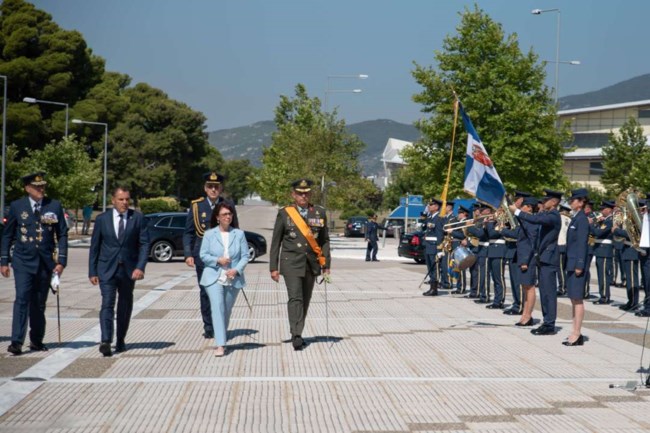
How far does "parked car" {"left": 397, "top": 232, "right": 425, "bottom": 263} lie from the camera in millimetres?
30359

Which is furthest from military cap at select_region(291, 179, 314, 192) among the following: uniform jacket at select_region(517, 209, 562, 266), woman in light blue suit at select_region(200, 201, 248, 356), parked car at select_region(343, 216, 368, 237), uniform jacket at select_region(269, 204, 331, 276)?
parked car at select_region(343, 216, 368, 237)

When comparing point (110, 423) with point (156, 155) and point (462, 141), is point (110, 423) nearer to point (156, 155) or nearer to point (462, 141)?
point (462, 141)

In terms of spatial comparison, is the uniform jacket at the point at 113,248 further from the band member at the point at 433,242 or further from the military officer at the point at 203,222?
the band member at the point at 433,242

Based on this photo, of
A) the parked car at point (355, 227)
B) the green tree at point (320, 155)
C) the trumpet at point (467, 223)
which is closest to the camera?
A: the trumpet at point (467, 223)

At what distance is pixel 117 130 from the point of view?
73.2 metres

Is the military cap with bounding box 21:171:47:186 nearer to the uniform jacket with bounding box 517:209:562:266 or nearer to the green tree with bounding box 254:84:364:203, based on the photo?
the uniform jacket with bounding box 517:209:562:266

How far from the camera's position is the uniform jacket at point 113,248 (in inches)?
398

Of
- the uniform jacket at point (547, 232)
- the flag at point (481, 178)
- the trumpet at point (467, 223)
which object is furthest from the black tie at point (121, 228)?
the trumpet at point (467, 223)

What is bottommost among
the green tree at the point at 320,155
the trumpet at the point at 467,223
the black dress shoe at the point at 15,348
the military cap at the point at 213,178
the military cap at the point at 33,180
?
the black dress shoe at the point at 15,348

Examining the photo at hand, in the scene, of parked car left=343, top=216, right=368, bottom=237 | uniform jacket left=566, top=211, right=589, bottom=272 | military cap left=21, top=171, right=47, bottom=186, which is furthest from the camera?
parked car left=343, top=216, right=368, bottom=237

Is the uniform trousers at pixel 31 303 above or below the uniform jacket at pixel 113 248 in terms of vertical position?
below

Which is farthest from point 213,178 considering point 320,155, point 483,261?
point 320,155

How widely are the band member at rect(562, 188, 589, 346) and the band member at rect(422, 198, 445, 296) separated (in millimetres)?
6350

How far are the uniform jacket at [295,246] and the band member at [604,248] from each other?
8.91m
